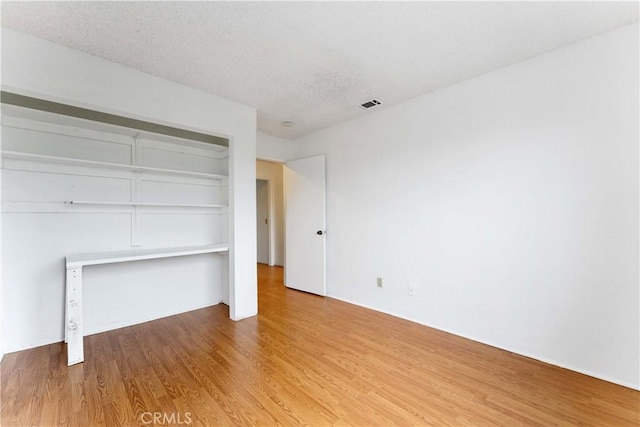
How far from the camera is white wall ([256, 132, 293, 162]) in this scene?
4105 millimetres

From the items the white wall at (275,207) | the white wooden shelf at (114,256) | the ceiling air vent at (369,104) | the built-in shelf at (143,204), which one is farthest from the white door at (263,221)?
the ceiling air vent at (369,104)

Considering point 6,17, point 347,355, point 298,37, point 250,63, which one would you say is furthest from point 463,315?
point 6,17

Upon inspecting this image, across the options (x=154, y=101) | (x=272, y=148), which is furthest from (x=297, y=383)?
(x=272, y=148)

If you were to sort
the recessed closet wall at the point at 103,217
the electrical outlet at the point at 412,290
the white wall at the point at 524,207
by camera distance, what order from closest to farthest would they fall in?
the white wall at the point at 524,207
the recessed closet wall at the point at 103,217
the electrical outlet at the point at 412,290

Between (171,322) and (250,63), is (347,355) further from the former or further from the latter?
(250,63)

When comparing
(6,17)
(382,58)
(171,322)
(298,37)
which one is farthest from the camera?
(171,322)

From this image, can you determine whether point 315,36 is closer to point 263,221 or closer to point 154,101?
point 154,101

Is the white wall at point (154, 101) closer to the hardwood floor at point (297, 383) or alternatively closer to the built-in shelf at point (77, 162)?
the built-in shelf at point (77, 162)

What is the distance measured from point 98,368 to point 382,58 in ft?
10.8

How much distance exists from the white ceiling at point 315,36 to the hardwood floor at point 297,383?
245 cm

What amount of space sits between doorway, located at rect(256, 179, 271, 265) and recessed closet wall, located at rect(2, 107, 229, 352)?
296 cm

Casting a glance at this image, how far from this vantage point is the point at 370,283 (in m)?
3.47

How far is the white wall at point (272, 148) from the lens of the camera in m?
4.11

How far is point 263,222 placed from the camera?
22.6 feet
